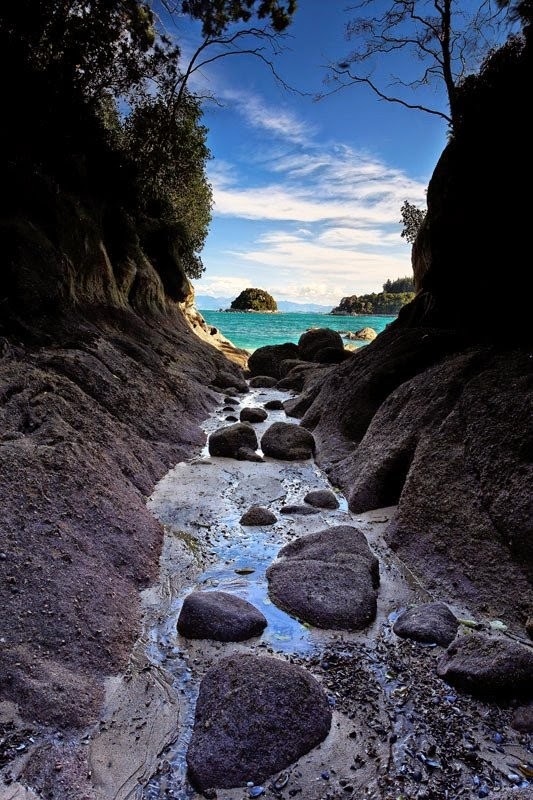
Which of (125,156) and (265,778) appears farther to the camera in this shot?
(125,156)

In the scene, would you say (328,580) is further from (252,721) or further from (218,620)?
(252,721)

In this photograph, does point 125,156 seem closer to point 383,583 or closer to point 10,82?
point 10,82

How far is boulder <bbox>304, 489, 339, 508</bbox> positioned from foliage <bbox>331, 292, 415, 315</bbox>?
12630cm

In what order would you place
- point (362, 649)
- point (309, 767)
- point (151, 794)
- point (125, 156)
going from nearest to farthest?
point (151, 794)
point (309, 767)
point (362, 649)
point (125, 156)

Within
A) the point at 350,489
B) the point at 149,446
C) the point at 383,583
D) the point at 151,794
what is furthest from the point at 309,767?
the point at 149,446

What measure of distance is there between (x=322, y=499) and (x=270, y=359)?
58.2 feet

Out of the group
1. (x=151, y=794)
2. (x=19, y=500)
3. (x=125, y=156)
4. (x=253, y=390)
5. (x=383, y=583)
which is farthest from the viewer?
(x=253, y=390)

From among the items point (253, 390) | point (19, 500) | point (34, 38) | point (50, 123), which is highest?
point (34, 38)

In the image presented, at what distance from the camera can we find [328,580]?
469cm

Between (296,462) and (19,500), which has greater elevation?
(19,500)

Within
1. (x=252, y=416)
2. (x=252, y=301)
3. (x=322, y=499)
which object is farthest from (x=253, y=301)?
(x=322, y=499)

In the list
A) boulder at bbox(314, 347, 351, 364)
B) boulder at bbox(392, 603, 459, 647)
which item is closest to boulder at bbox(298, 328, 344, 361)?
boulder at bbox(314, 347, 351, 364)

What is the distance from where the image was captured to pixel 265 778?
8.91ft

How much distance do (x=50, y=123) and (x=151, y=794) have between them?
14.0 metres
